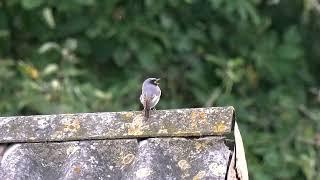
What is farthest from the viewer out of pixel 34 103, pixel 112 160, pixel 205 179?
pixel 34 103

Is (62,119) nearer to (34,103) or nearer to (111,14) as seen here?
(34,103)

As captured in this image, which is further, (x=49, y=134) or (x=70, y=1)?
(x=70, y=1)

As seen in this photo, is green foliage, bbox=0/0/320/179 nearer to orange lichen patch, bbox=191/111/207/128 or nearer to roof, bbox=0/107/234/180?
roof, bbox=0/107/234/180

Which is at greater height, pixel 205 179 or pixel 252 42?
pixel 205 179

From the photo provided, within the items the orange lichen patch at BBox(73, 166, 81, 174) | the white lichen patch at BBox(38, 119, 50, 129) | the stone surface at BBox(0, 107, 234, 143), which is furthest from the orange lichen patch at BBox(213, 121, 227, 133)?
the white lichen patch at BBox(38, 119, 50, 129)

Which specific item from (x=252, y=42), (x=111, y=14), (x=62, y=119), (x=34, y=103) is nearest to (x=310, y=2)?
(x=252, y=42)

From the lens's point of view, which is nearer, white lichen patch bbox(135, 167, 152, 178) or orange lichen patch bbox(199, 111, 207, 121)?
white lichen patch bbox(135, 167, 152, 178)

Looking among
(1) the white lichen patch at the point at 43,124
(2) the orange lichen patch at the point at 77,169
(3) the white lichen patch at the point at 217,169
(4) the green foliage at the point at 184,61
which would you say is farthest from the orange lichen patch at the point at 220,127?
(4) the green foliage at the point at 184,61

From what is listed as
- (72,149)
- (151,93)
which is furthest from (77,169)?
(151,93)

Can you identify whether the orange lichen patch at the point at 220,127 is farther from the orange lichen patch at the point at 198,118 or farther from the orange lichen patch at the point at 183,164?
the orange lichen patch at the point at 183,164

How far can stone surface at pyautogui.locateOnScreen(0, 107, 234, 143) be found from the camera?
328cm

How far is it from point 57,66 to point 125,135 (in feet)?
13.1

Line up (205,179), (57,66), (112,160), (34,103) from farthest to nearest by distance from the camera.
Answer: (57,66), (34,103), (112,160), (205,179)

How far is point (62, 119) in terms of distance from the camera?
11.4 feet
